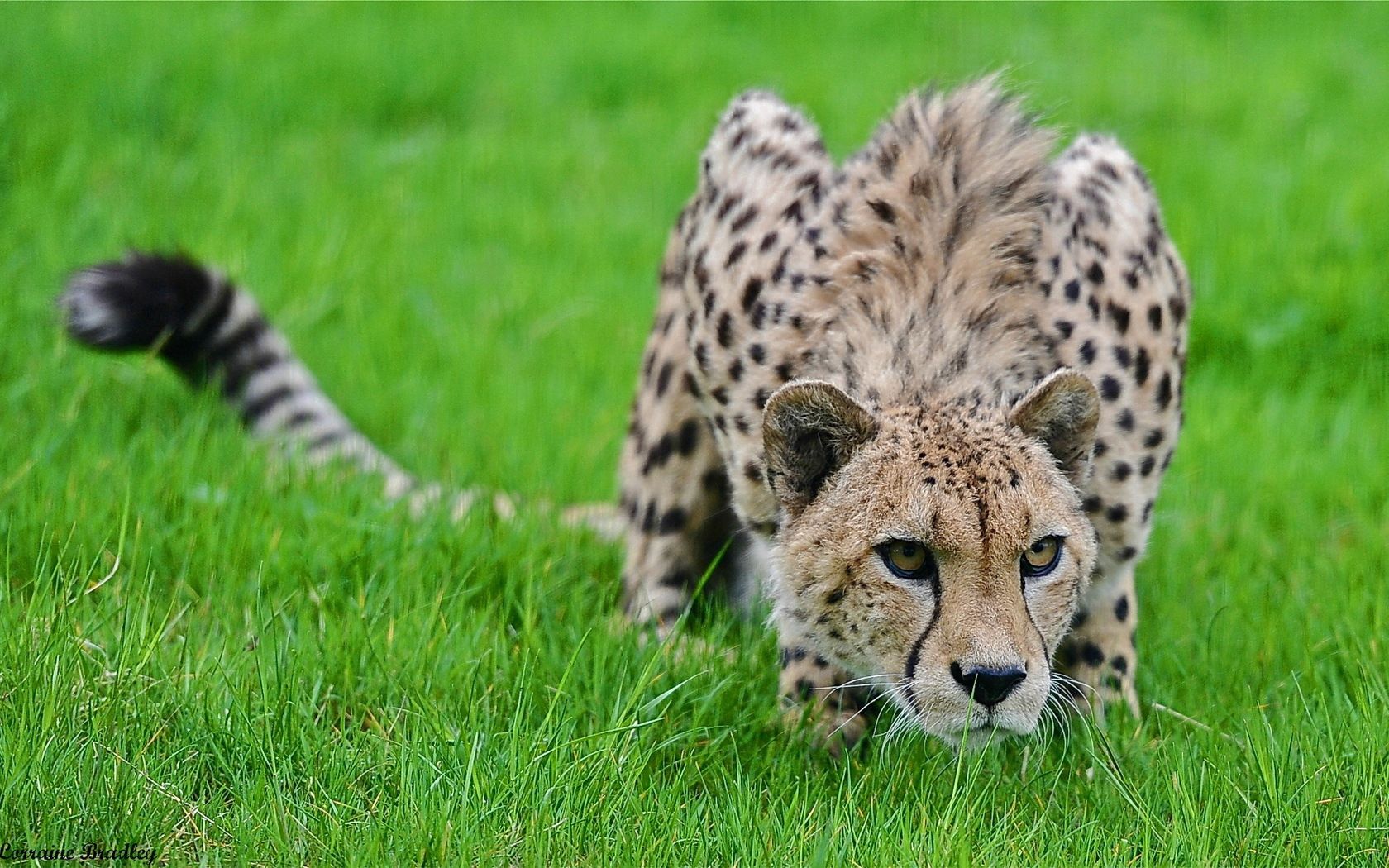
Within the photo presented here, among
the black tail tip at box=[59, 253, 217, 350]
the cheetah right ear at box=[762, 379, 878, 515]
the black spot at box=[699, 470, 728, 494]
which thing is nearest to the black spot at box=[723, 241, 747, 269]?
the black spot at box=[699, 470, 728, 494]

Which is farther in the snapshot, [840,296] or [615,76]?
[615,76]

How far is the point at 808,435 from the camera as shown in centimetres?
279

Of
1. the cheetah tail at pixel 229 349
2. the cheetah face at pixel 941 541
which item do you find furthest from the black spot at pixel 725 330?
the cheetah tail at pixel 229 349

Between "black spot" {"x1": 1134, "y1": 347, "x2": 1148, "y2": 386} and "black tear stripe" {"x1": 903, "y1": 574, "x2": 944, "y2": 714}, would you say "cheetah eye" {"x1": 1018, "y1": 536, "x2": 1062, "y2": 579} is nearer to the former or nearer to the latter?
"black tear stripe" {"x1": 903, "y1": 574, "x2": 944, "y2": 714}

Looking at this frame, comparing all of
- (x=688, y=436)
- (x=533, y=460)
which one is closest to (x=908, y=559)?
(x=688, y=436)

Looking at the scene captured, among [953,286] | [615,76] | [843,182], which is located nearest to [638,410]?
[843,182]

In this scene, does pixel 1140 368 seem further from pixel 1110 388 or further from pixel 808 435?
→ pixel 808 435

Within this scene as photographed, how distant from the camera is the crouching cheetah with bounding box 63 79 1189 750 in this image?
8.70 ft

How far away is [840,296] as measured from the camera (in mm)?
3105

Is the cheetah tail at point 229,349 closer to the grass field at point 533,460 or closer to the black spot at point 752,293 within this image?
the grass field at point 533,460

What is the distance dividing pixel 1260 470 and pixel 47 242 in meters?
3.53

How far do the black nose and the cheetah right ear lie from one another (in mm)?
420

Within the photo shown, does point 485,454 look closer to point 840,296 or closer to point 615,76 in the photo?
point 840,296

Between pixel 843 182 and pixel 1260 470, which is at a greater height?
pixel 843 182
